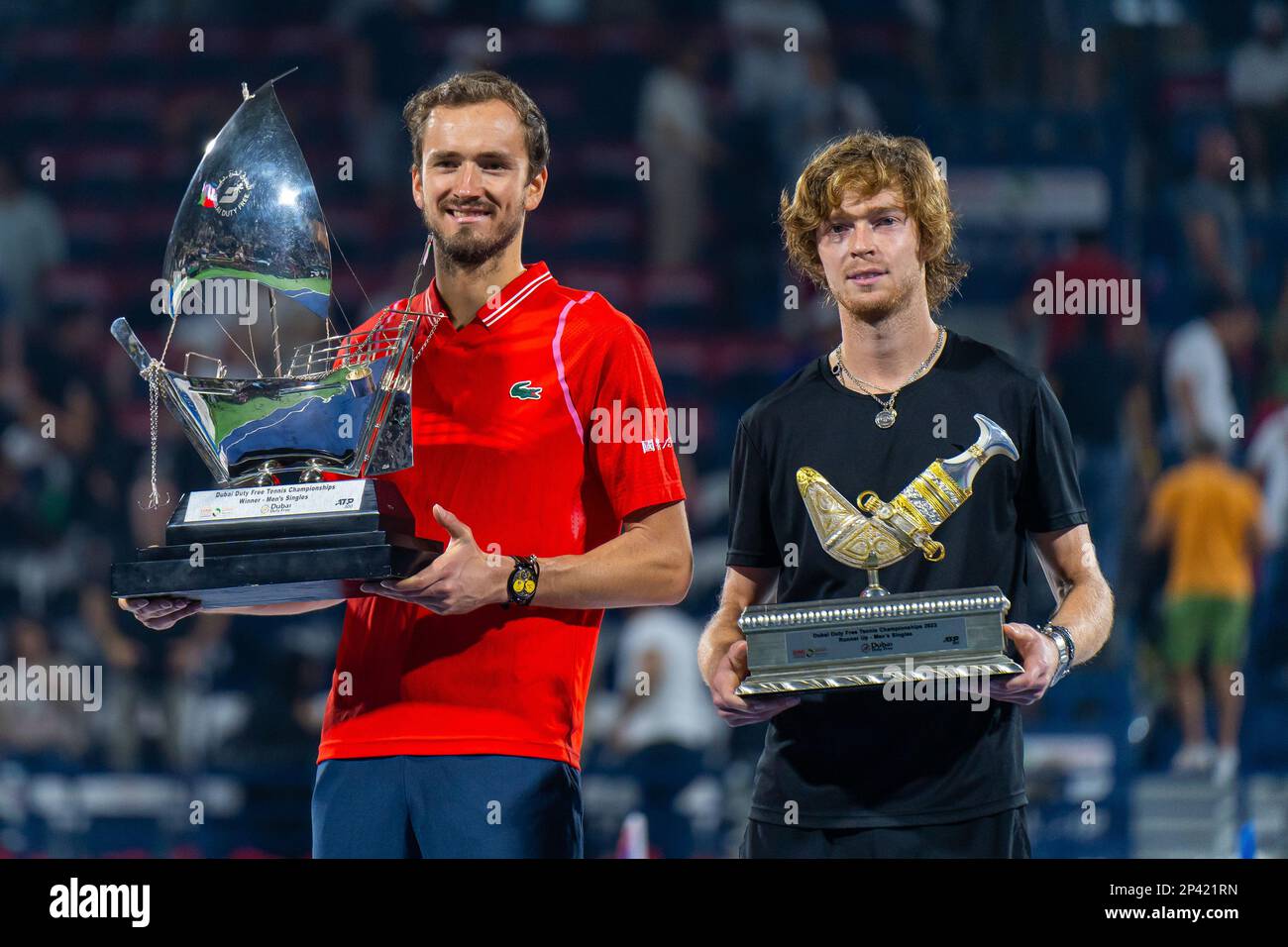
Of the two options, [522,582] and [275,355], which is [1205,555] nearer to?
[522,582]

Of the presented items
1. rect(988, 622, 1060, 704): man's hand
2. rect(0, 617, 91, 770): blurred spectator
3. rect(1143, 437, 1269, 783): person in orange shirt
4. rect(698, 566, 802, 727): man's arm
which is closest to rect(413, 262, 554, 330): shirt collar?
rect(698, 566, 802, 727): man's arm

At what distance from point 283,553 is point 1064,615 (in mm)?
1105

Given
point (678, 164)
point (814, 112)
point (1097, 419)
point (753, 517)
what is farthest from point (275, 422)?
point (814, 112)

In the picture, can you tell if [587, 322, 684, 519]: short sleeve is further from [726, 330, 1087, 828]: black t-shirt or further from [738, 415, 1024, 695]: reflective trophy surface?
[738, 415, 1024, 695]: reflective trophy surface

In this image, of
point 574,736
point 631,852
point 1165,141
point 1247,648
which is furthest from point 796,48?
point 574,736

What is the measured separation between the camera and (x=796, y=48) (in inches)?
269

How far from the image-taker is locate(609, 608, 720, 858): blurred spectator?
5.20 m

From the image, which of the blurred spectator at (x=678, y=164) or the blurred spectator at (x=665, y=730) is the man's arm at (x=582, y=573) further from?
the blurred spectator at (x=678, y=164)

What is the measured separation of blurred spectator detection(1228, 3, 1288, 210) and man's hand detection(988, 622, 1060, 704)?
5446 mm

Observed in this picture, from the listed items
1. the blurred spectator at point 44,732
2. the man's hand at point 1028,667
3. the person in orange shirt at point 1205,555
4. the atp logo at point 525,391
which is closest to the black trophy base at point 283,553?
the atp logo at point 525,391

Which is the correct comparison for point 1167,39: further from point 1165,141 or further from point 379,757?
point 379,757

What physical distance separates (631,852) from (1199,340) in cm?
400

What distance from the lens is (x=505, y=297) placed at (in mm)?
2584

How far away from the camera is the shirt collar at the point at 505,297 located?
257 centimetres
